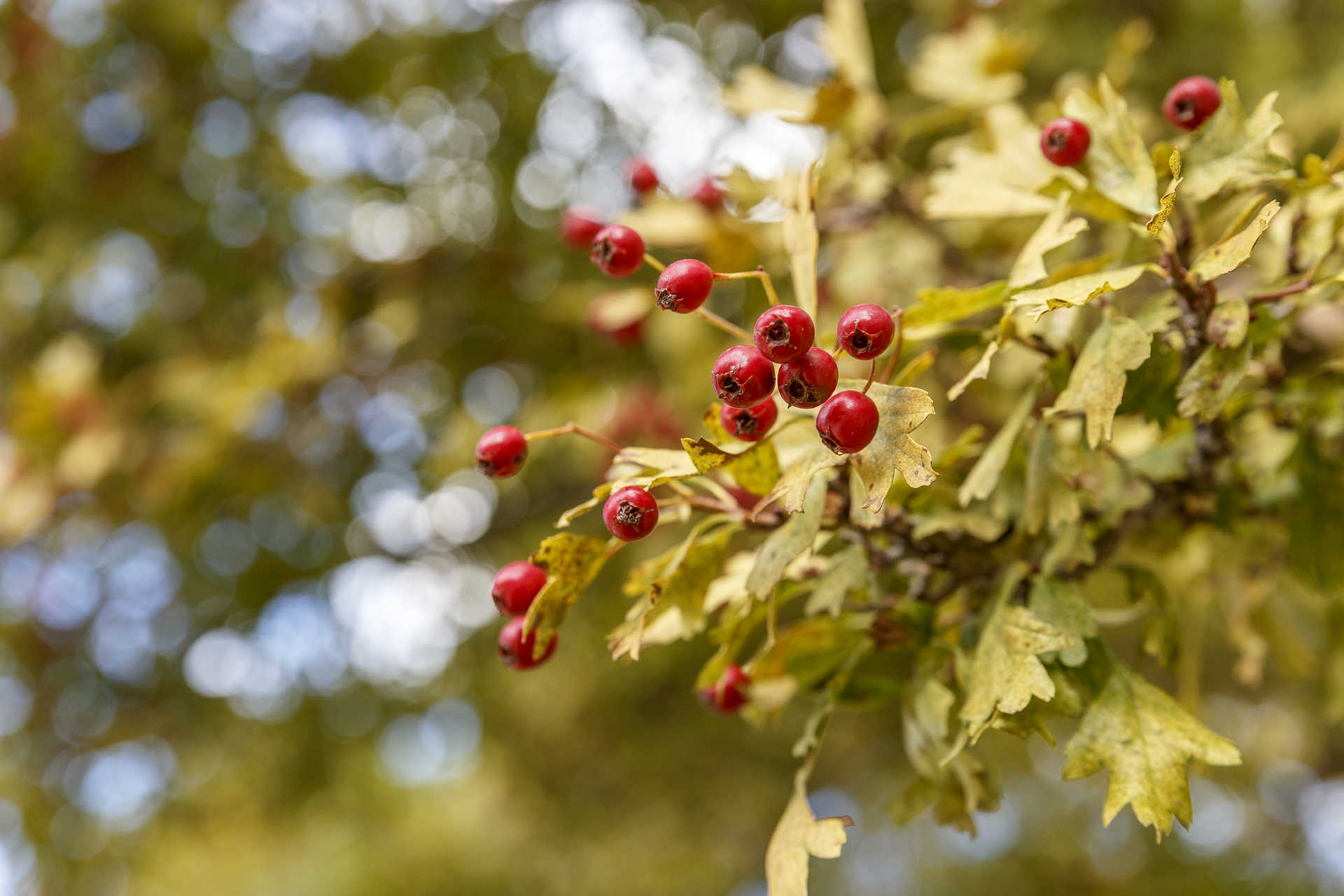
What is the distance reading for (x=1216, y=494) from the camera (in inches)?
45.6

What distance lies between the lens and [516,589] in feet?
3.19

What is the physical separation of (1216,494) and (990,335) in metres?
0.41

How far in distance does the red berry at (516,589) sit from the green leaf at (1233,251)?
725mm

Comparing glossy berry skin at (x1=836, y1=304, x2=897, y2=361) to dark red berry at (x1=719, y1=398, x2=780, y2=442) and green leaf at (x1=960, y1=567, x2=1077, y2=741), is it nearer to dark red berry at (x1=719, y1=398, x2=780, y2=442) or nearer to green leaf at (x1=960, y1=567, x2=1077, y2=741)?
dark red berry at (x1=719, y1=398, x2=780, y2=442)

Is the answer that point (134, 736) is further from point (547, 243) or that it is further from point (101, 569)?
point (547, 243)

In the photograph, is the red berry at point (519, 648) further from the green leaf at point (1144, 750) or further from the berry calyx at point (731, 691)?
the green leaf at point (1144, 750)

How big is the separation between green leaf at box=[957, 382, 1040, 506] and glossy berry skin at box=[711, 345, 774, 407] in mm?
299

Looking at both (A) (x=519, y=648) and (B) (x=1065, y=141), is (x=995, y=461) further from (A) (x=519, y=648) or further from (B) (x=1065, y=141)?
(A) (x=519, y=648)

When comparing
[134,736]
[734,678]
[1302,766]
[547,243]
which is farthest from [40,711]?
[1302,766]

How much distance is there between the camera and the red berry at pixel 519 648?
3.18ft

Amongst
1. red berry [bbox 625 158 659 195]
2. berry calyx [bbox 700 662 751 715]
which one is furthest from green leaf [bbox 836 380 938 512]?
red berry [bbox 625 158 659 195]

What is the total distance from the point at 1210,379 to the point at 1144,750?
0.37 metres

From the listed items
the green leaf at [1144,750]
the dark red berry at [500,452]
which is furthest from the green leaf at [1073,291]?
the dark red berry at [500,452]

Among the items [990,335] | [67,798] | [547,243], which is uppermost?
[990,335]
